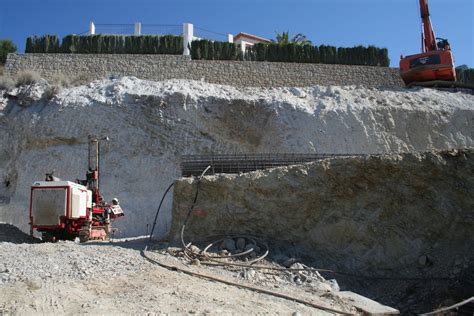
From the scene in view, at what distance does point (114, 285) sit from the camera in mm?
6914

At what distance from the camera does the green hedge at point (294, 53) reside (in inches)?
951

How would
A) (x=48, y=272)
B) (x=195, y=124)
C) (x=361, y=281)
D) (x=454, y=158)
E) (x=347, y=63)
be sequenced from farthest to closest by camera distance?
(x=347, y=63) → (x=195, y=124) → (x=454, y=158) → (x=361, y=281) → (x=48, y=272)

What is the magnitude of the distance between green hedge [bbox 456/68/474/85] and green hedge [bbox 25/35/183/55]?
1671 centimetres

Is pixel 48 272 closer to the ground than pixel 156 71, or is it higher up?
closer to the ground

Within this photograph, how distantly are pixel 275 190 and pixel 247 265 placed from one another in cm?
208

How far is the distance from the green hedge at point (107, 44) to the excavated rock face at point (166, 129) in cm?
270

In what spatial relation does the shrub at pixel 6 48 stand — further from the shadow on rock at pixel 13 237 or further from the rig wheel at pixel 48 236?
the rig wheel at pixel 48 236

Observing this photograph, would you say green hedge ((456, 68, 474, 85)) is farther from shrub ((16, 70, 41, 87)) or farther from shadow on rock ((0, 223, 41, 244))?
shadow on rock ((0, 223, 41, 244))

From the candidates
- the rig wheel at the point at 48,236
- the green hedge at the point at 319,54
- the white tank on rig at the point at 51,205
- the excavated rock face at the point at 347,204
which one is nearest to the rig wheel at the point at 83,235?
the white tank on rig at the point at 51,205

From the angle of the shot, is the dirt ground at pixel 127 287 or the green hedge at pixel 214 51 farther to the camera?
the green hedge at pixel 214 51

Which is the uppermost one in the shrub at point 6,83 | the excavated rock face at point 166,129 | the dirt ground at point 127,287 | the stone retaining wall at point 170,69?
the stone retaining wall at point 170,69

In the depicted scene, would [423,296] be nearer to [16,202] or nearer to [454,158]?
[454,158]

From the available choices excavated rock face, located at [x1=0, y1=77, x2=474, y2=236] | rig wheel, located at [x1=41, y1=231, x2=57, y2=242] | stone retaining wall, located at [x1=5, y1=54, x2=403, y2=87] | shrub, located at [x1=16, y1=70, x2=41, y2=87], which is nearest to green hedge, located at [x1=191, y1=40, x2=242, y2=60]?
stone retaining wall, located at [x1=5, y1=54, x2=403, y2=87]

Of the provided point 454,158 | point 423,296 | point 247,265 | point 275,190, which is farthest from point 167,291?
point 454,158
